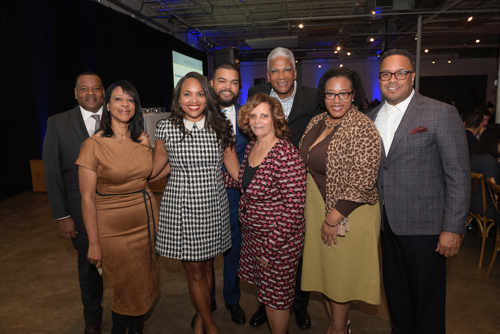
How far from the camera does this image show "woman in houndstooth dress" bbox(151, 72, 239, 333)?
207 cm

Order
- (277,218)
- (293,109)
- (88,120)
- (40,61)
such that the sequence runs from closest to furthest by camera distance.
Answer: (277,218)
(88,120)
(293,109)
(40,61)

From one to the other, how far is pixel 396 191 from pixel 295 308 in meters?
1.34

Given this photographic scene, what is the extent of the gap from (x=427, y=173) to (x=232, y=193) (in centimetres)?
137

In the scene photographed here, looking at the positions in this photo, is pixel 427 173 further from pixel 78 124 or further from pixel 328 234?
pixel 78 124

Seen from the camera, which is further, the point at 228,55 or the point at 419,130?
the point at 228,55

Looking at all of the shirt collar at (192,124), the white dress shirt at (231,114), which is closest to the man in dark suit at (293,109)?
the white dress shirt at (231,114)

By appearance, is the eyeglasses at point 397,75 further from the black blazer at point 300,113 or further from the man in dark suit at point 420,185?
the black blazer at point 300,113

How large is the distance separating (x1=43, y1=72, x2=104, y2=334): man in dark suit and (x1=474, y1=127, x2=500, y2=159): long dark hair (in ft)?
12.9

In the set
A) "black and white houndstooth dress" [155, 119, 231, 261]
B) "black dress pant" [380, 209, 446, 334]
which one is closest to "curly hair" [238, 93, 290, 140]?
"black and white houndstooth dress" [155, 119, 231, 261]

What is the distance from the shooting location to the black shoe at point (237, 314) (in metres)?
2.67

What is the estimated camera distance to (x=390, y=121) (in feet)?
6.75

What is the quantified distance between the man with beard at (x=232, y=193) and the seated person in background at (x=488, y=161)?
2807 mm

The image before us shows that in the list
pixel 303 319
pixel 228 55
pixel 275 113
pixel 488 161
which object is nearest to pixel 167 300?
pixel 303 319

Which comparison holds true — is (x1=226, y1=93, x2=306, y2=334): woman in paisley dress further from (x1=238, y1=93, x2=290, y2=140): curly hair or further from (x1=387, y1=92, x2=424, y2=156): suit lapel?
(x1=387, y1=92, x2=424, y2=156): suit lapel
